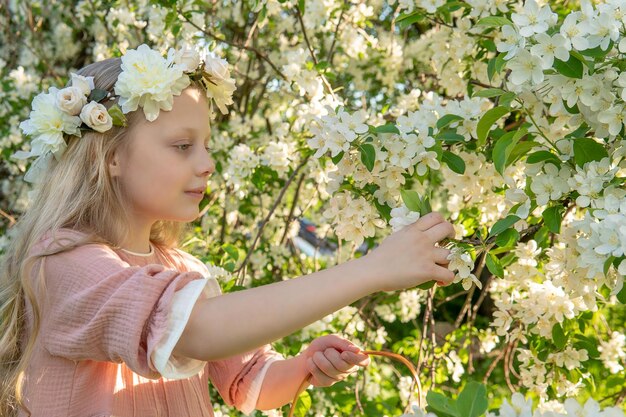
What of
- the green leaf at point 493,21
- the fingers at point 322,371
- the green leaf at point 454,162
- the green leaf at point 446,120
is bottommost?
the fingers at point 322,371

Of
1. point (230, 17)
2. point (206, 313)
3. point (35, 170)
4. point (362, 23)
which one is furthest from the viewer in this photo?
point (230, 17)

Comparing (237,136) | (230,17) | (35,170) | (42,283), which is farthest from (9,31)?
(42,283)

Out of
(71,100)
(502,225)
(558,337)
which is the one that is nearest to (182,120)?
(71,100)

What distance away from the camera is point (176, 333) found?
125 centimetres

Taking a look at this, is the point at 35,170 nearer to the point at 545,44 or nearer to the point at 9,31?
the point at 545,44

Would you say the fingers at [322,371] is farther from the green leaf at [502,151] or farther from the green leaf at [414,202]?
the green leaf at [502,151]

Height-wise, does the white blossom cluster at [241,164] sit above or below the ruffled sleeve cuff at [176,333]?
below

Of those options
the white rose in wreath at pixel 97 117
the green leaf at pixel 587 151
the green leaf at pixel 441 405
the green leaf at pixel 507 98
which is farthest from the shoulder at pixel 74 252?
the green leaf at pixel 587 151

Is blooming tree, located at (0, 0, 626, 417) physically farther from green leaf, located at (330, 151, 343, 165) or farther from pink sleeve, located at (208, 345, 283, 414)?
pink sleeve, located at (208, 345, 283, 414)

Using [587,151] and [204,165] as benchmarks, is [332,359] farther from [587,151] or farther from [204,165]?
[587,151]

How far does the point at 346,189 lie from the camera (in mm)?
1642

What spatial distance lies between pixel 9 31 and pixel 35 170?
3.03 m

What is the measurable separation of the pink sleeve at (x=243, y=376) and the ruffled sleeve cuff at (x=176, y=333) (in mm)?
592

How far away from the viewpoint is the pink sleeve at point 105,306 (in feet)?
4.22
